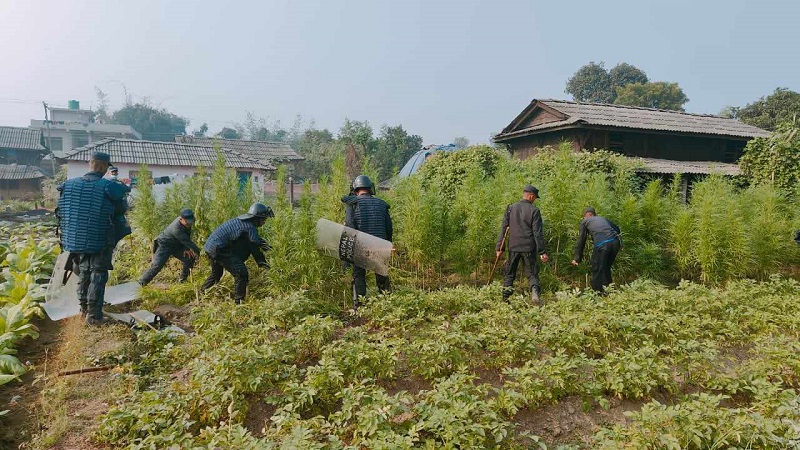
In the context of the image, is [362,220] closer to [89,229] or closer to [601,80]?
[89,229]

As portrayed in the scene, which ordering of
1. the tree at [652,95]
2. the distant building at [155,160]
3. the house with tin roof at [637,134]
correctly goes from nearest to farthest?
the house with tin roof at [637,134]
the distant building at [155,160]
the tree at [652,95]

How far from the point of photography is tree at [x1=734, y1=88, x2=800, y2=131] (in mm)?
27000

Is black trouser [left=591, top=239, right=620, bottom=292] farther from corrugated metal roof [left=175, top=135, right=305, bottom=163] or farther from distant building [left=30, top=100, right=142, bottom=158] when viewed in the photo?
distant building [left=30, top=100, right=142, bottom=158]

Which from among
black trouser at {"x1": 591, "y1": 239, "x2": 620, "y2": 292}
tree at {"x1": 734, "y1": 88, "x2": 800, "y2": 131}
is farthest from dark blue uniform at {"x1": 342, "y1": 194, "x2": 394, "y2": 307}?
tree at {"x1": 734, "y1": 88, "x2": 800, "y2": 131}

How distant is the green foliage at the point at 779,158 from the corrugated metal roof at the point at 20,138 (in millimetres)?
42345

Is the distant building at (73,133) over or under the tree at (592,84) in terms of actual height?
under

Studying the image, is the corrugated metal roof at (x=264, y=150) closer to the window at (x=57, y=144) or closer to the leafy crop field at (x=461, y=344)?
the leafy crop field at (x=461, y=344)

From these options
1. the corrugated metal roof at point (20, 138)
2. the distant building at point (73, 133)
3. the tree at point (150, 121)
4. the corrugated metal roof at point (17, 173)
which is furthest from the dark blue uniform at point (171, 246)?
the tree at point (150, 121)

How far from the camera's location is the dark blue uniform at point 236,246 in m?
6.35

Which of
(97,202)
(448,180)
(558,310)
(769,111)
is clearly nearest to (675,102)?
(769,111)

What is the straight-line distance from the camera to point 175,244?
23.9 ft

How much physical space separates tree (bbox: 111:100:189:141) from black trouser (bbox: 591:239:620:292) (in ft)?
198

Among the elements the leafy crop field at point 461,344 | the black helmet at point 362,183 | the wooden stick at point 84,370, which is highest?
the black helmet at point 362,183

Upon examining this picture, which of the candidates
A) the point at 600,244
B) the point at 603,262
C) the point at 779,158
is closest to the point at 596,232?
the point at 600,244
